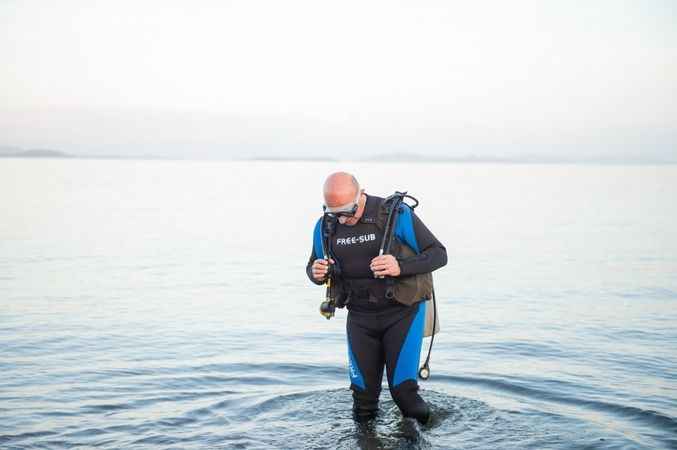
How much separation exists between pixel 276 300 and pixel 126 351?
4.49 metres

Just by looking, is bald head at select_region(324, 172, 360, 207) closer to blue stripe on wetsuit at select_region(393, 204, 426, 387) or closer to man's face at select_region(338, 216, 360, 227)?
man's face at select_region(338, 216, 360, 227)

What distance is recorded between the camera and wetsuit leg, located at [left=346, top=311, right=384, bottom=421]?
278 inches

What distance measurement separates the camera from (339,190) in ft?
21.5

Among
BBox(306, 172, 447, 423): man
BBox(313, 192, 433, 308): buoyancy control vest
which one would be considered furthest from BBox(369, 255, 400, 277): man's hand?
BBox(313, 192, 433, 308): buoyancy control vest

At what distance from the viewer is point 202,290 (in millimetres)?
16000

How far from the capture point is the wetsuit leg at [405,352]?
689 cm

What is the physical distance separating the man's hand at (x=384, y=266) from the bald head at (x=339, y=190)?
56 cm

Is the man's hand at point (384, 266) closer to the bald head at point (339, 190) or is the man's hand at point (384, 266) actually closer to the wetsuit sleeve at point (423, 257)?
the wetsuit sleeve at point (423, 257)

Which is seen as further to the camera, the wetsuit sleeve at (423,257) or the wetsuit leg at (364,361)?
the wetsuit leg at (364,361)

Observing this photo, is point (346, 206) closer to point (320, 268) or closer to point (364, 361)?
point (320, 268)

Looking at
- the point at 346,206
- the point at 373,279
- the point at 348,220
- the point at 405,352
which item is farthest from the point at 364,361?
the point at 346,206

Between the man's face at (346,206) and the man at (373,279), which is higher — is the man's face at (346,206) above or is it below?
above

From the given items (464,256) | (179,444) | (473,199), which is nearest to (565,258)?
(464,256)

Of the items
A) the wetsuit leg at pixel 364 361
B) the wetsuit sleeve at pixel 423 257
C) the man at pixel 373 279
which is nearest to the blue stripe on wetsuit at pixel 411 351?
the man at pixel 373 279
